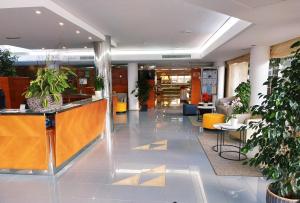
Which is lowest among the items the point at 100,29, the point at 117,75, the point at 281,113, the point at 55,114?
the point at 55,114

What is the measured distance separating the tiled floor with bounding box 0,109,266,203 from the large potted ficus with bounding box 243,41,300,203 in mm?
967

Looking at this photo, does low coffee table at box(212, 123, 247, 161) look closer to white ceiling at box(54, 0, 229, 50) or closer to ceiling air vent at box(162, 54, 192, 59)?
white ceiling at box(54, 0, 229, 50)

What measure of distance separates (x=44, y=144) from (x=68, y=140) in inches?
21.8

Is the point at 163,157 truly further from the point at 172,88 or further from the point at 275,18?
the point at 172,88

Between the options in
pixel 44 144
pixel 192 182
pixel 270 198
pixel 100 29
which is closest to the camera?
pixel 270 198

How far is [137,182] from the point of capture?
3.53 metres

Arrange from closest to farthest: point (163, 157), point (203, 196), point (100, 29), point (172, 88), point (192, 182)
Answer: point (203, 196), point (192, 182), point (163, 157), point (100, 29), point (172, 88)

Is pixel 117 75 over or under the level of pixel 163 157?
over

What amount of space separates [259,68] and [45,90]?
554 cm

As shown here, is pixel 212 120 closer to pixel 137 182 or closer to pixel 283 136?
pixel 137 182

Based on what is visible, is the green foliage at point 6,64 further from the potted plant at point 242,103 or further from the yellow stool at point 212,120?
the potted plant at point 242,103

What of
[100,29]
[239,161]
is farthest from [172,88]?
[239,161]

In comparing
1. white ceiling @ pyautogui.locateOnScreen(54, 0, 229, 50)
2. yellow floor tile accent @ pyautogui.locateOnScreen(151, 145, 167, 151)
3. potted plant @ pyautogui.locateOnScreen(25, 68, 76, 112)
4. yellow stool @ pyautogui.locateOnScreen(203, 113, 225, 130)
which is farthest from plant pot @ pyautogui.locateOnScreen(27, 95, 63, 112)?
yellow stool @ pyautogui.locateOnScreen(203, 113, 225, 130)

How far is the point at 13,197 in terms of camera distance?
313cm
